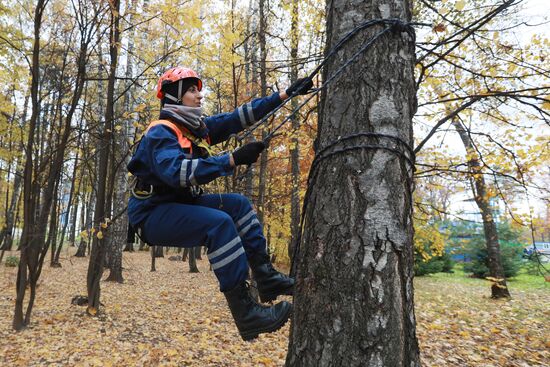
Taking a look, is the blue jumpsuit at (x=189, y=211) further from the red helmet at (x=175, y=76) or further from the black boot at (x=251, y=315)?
the red helmet at (x=175, y=76)

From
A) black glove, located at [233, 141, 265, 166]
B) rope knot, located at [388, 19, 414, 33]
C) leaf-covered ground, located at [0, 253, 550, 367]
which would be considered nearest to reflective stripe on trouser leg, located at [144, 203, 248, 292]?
black glove, located at [233, 141, 265, 166]

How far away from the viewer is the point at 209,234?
2.09 m

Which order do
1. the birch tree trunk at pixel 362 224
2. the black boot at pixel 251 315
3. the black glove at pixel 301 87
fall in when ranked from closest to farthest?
the birch tree trunk at pixel 362 224, the black boot at pixel 251 315, the black glove at pixel 301 87

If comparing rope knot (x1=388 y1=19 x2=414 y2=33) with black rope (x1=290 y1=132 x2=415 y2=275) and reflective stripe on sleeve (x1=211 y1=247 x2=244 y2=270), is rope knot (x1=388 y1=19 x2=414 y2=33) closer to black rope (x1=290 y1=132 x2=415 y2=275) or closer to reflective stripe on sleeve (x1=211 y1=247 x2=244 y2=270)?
black rope (x1=290 y1=132 x2=415 y2=275)

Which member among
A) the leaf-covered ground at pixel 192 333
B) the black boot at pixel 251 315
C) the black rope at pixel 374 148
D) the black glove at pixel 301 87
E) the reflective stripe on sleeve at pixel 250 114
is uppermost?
the black glove at pixel 301 87

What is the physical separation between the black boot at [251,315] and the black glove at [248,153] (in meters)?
0.77

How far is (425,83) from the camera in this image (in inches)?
234

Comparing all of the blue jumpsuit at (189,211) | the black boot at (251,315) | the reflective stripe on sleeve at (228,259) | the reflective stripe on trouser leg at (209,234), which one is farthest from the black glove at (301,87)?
the black boot at (251,315)

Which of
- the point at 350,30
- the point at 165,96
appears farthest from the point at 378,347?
the point at 165,96

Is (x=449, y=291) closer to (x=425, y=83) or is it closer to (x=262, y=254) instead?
(x=425, y=83)

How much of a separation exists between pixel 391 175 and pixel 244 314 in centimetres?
126

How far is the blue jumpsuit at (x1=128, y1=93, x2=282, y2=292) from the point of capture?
200 centimetres

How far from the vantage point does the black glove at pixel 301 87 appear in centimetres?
231

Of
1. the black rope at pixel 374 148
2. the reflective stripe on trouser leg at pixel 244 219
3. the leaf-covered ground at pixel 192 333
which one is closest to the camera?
the black rope at pixel 374 148
